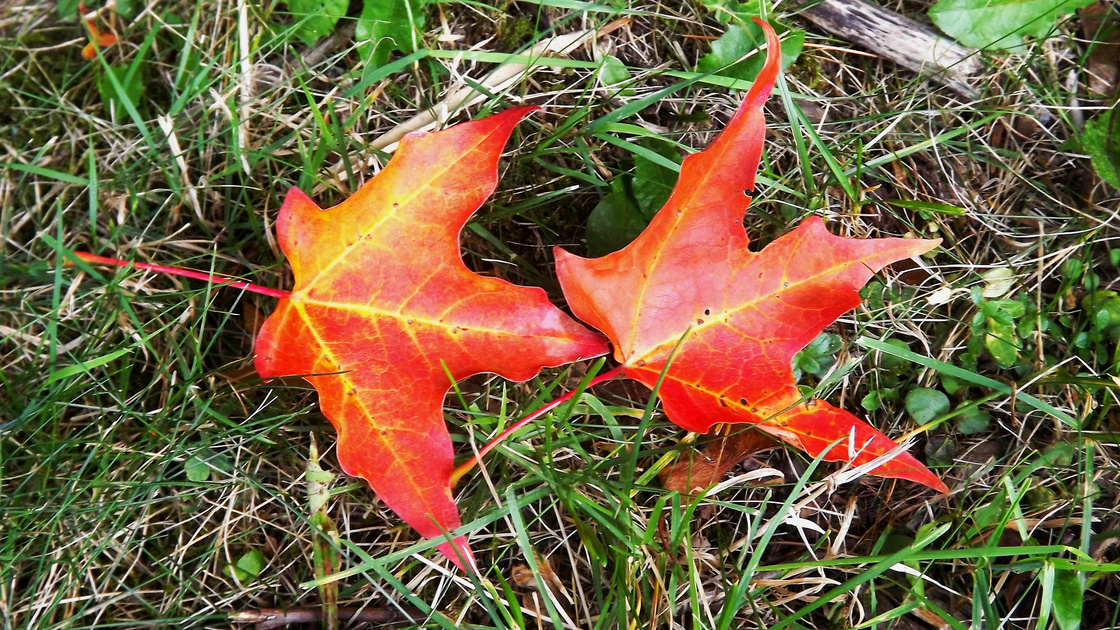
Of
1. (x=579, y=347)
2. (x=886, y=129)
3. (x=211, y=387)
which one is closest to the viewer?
(x=579, y=347)

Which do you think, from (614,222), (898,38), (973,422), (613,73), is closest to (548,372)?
(614,222)

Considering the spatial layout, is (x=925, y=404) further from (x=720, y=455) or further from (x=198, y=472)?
(x=198, y=472)

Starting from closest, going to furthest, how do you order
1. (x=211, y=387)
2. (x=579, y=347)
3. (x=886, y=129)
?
(x=579, y=347), (x=211, y=387), (x=886, y=129)

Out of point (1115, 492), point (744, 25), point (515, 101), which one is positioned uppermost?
point (744, 25)

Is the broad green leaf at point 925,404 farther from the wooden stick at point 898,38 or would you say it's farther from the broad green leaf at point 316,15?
the broad green leaf at point 316,15

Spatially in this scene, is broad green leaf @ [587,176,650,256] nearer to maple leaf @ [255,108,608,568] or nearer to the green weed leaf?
the green weed leaf

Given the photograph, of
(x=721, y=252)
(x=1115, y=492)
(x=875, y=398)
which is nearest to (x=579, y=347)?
(x=721, y=252)


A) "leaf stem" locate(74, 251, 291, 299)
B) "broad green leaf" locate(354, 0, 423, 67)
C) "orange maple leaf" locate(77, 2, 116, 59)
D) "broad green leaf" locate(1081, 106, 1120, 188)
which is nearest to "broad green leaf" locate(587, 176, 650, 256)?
"broad green leaf" locate(354, 0, 423, 67)

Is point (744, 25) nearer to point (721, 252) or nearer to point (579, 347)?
point (721, 252)
